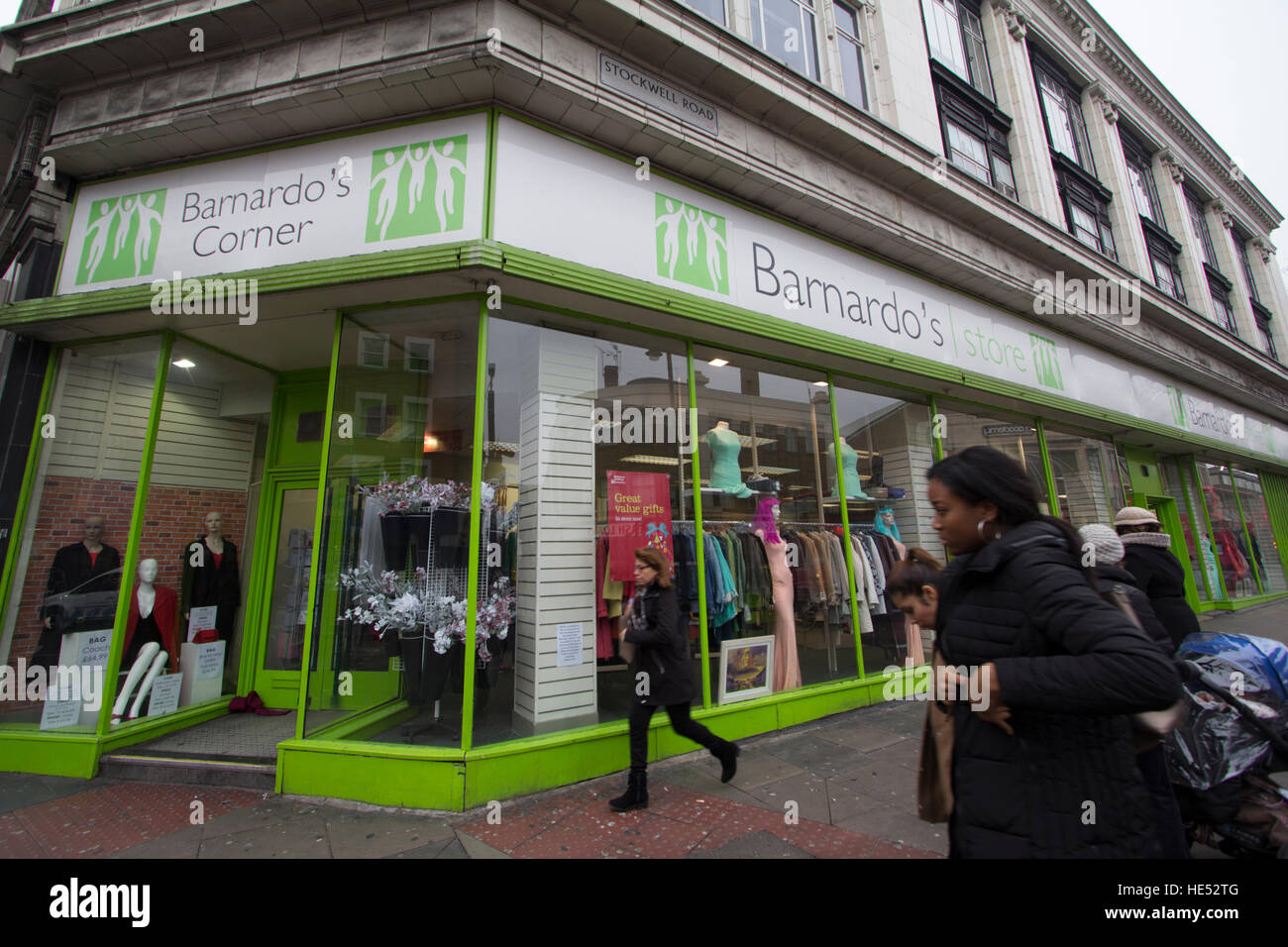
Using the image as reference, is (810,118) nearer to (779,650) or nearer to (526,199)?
(526,199)

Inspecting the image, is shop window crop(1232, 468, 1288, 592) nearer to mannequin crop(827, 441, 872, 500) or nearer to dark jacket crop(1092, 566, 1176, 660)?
mannequin crop(827, 441, 872, 500)

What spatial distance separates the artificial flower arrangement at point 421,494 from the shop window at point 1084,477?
30.6 feet

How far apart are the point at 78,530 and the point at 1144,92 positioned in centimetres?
2205

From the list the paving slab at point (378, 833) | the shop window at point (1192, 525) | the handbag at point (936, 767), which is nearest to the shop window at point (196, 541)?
the paving slab at point (378, 833)

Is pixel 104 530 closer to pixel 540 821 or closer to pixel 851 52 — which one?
pixel 540 821

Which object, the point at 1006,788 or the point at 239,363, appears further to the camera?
the point at 239,363

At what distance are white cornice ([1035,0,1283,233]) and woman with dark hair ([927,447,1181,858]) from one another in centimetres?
1385

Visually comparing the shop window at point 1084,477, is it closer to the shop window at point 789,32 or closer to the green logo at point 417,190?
the shop window at point 789,32

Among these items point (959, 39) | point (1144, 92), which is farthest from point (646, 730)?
point (1144, 92)

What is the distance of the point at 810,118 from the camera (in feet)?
20.1

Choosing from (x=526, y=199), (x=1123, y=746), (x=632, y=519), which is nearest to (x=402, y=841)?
(x=632, y=519)

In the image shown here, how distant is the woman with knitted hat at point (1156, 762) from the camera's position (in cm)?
201

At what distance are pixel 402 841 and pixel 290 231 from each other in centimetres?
478
